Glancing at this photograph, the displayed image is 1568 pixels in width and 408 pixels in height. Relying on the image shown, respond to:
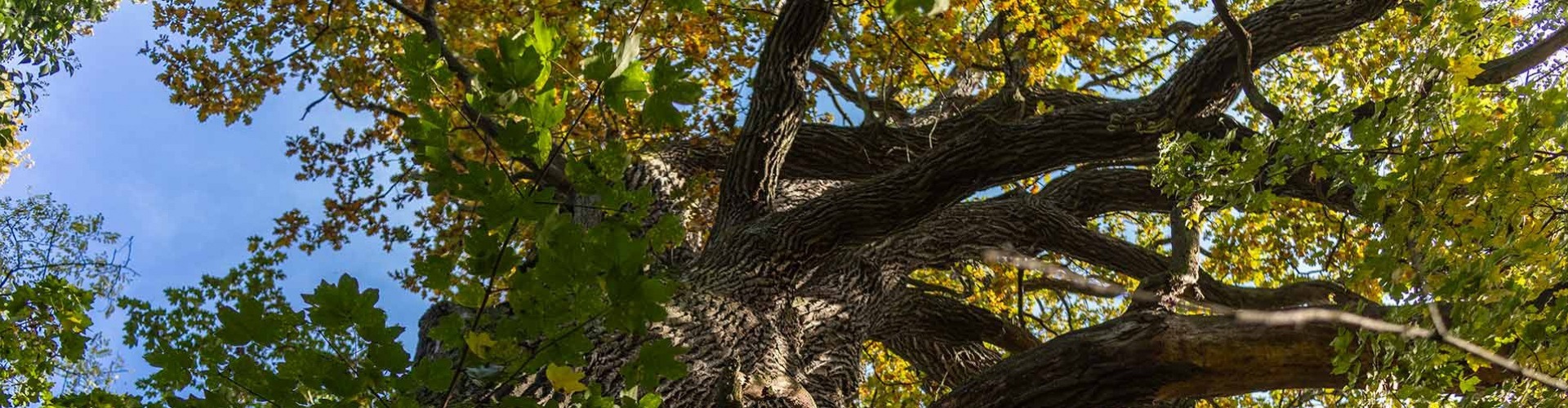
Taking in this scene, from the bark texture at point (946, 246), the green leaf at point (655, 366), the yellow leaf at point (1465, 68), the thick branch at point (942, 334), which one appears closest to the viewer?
the green leaf at point (655, 366)

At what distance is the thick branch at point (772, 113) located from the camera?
16.5ft

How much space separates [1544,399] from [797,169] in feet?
15.2

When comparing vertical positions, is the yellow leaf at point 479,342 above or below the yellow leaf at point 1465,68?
below

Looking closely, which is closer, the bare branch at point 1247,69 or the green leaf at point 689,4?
the green leaf at point 689,4

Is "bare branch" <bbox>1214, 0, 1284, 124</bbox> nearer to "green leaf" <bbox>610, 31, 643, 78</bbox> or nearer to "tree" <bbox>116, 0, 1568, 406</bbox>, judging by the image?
"tree" <bbox>116, 0, 1568, 406</bbox>

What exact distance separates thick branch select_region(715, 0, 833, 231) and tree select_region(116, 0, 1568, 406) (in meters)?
0.02

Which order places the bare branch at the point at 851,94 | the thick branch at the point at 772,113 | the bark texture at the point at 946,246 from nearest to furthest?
the bark texture at the point at 946,246
the thick branch at the point at 772,113
the bare branch at the point at 851,94

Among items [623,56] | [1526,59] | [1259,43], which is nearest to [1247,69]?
[1259,43]

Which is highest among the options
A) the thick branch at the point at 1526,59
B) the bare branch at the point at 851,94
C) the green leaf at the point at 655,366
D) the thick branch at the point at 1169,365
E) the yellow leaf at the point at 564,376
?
the bare branch at the point at 851,94

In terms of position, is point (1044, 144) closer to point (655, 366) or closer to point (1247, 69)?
point (1247, 69)

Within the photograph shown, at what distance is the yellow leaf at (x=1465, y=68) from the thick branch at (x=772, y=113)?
8.36ft

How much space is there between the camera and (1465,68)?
126 inches

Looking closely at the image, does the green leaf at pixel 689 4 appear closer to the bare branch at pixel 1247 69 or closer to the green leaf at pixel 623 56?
the green leaf at pixel 623 56

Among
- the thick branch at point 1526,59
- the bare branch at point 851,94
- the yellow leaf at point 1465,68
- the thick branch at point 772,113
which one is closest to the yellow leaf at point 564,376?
the yellow leaf at point 1465,68
